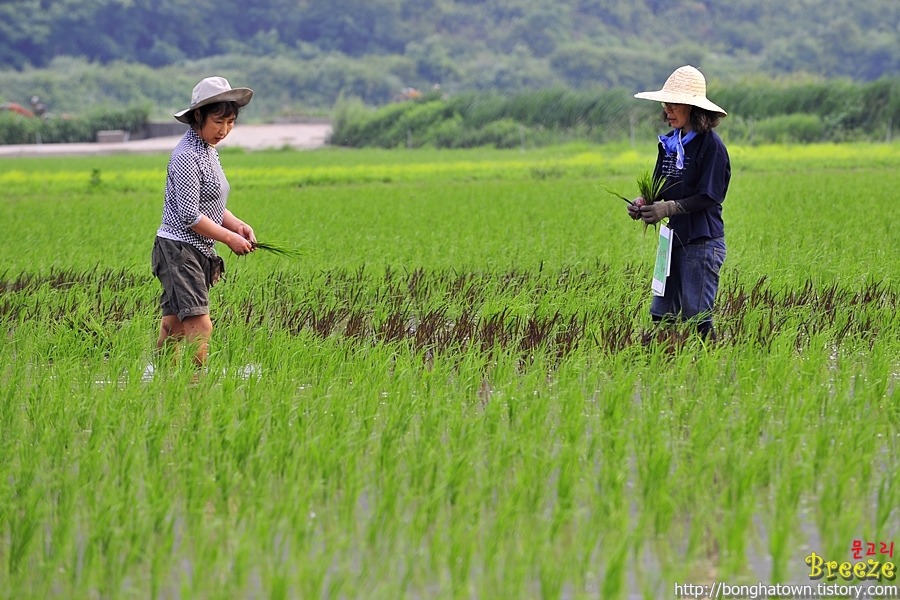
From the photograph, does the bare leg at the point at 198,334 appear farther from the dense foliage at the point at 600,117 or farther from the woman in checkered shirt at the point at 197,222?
the dense foliage at the point at 600,117

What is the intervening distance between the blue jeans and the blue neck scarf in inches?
13.2

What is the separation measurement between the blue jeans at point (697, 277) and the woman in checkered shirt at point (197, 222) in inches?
65.9

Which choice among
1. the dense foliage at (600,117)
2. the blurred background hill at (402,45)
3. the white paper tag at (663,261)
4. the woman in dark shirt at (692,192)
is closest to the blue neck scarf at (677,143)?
the woman in dark shirt at (692,192)

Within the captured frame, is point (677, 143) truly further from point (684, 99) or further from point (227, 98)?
point (227, 98)

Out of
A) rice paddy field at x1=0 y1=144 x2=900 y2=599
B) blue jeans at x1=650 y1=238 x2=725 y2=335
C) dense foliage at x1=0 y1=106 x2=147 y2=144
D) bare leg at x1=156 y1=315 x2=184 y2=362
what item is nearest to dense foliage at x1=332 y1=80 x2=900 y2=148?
dense foliage at x1=0 y1=106 x2=147 y2=144

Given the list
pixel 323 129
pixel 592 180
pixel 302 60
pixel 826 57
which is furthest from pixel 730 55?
pixel 592 180

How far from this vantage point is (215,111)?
16.6 feet

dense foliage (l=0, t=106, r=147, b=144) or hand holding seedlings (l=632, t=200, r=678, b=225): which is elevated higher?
hand holding seedlings (l=632, t=200, r=678, b=225)

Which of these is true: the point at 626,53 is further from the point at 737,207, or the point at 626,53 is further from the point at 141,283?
the point at 141,283

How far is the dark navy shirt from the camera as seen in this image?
5250 mm

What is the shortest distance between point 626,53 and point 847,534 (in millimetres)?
62866

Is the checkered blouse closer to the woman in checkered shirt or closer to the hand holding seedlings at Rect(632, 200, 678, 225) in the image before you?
the woman in checkered shirt

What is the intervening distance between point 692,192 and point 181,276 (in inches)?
77.4

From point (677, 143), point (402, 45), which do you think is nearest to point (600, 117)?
point (677, 143)
